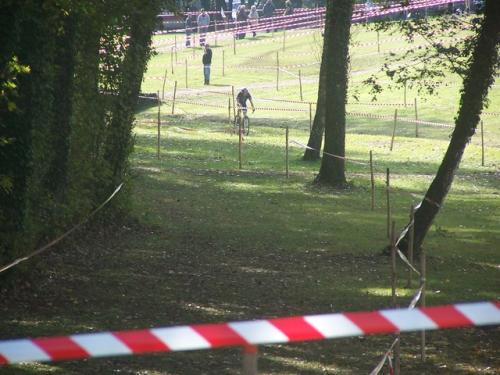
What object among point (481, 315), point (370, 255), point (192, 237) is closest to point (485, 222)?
point (370, 255)

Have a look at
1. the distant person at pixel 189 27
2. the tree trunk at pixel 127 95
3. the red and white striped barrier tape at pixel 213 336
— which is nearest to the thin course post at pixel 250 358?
the red and white striped barrier tape at pixel 213 336

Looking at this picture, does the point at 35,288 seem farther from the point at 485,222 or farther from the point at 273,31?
the point at 273,31

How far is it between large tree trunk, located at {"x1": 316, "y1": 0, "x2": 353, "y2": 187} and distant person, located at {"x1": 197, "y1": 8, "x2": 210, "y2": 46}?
3800 centimetres

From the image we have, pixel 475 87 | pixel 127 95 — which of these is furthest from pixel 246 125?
pixel 475 87

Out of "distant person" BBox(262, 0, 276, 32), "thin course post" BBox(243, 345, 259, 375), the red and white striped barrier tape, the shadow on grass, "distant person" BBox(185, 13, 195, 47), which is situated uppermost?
"distant person" BBox(262, 0, 276, 32)

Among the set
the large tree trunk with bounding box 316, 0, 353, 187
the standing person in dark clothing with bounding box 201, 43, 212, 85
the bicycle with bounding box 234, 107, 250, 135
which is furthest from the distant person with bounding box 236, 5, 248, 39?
the large tree trunk with bounding box 316, 0, 353, 187

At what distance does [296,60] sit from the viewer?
2302 inches

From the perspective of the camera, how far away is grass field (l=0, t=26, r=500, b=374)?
11133 millimetres

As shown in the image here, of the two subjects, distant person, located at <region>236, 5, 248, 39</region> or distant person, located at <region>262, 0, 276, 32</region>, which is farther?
distant person, located at <region>262, 0, 276, 32</region>

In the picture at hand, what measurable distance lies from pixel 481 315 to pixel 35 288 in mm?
9120

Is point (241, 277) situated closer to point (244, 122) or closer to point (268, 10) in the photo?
point (244, 122)

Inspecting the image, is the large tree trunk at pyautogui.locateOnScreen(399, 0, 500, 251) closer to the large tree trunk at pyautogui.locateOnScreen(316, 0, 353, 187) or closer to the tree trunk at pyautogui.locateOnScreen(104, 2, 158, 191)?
the tree trunk at pyautogui.locateOnScreen(104, 2, 158, 191)

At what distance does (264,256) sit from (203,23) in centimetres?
4876

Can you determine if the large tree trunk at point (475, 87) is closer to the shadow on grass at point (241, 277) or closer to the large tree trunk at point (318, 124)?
the shadow on grass at point (241, 277)
